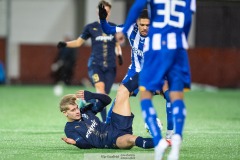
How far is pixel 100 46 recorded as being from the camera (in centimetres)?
1304

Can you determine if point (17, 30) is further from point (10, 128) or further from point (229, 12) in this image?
point (10, 128)

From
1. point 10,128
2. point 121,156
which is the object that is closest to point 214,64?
point 10,128

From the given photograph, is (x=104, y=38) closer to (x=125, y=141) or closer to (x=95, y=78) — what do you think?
(x=95, y=78)

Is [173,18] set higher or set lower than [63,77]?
higher

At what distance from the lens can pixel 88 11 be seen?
2805 cm

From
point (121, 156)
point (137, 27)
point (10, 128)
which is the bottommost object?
point (10, 128)

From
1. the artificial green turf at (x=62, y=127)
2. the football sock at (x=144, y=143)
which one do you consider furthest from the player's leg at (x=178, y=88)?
the football sock at (x=144, y=143)

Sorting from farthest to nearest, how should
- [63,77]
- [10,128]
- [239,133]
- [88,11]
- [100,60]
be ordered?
[88,11] < [63,77] < [100,60] < [10,128] < [239,133]

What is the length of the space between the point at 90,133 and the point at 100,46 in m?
4.47

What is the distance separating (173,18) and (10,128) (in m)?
5.23

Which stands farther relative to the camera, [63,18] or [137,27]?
[63,18]

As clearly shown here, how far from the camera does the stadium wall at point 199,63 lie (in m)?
26.5

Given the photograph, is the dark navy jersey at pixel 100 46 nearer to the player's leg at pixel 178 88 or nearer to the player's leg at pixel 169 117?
the player's leg at pixel 169 117

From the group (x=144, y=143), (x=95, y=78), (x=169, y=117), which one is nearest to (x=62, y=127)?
(x=95, y=78)
